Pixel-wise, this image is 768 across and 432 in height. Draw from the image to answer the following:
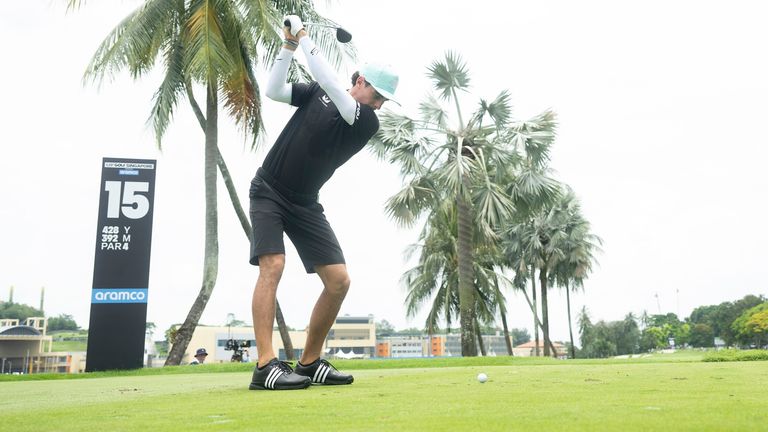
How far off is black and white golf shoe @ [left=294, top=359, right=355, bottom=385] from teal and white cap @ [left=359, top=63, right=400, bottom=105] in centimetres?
171

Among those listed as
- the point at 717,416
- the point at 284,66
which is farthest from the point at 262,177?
the point at 717,416

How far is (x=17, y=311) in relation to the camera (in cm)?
10188

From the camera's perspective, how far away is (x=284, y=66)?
3783 mm

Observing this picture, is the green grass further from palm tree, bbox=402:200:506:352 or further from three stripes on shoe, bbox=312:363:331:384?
palm tree, bbox=402:200:506:352

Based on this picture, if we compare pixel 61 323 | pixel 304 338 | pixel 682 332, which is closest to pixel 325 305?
pixel 682 332

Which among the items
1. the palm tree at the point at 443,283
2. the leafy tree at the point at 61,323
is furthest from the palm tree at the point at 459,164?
the leafy tree at the point at 61,323

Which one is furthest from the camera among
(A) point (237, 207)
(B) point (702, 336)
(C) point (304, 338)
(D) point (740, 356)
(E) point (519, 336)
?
(E) point (519, 336)

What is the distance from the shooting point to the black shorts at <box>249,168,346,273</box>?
375 centimetres

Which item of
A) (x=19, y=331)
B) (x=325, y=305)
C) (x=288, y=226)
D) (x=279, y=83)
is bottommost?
(x=325, y=305)

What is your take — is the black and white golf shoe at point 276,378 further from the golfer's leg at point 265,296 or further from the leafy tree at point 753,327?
the leafy tree at point 753,327

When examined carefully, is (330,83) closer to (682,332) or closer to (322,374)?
(322,374)

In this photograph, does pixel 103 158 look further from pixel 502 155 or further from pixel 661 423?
pixel 661 423

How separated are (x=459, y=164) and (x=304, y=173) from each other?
39.1ft

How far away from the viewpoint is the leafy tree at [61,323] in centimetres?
12231
